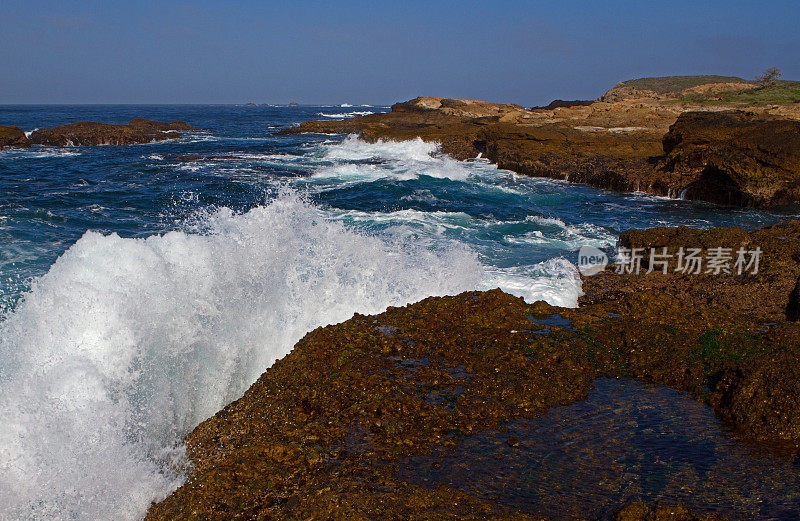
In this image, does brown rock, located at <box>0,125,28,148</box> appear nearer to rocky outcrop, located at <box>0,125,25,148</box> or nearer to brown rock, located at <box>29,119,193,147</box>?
rocky outcrop, located at <box>0,125,25,148</box>

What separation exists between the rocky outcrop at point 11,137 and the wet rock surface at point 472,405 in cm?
3411

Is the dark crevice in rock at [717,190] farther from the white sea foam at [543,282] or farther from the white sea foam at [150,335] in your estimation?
the white sea foam at [150,335]

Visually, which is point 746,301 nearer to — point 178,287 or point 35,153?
point 178,287

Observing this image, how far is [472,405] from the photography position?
388cm

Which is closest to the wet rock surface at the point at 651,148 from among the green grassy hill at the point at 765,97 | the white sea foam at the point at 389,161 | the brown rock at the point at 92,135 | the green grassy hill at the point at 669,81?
the white sea foam at the point at 389,161

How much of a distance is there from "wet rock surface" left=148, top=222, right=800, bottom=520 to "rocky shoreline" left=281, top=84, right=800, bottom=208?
476 inches

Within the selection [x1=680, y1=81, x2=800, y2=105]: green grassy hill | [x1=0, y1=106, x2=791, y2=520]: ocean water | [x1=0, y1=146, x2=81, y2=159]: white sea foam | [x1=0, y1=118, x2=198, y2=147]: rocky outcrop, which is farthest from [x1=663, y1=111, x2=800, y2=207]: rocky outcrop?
[x1=0, y1=118, x2=198, y2=147]: rocky outcrop

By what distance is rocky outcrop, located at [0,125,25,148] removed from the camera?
3040 centimetres

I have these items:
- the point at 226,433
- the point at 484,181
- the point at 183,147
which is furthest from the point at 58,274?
the point at 183,147

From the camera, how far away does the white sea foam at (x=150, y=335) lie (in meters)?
3.29

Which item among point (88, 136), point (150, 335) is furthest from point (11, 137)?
point (150, 335)

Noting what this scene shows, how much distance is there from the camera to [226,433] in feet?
11.8

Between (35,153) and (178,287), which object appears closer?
(178,287)

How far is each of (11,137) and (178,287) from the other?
108ft
